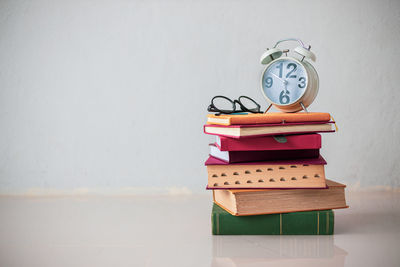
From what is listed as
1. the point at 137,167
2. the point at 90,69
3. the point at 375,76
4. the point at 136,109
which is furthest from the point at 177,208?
the point at 375,76

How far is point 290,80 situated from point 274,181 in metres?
0.37

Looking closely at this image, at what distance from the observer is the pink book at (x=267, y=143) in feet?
4.14

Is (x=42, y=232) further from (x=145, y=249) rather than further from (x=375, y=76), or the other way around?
(x=375, y=76)

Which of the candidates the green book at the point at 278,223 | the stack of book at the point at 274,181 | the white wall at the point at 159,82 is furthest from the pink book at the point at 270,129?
the white wall at the point at 159,82

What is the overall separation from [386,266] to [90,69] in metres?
1.73

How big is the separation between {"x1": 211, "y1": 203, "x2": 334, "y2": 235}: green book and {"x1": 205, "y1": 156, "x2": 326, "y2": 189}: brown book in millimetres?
100

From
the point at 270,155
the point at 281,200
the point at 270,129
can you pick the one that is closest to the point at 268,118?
the point at 270,129

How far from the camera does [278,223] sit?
129 centimetres

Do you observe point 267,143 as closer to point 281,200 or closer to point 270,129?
point 270,129

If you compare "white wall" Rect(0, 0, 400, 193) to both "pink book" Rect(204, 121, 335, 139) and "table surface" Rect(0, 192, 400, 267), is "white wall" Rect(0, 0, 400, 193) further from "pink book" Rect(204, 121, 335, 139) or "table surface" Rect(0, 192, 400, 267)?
"pink book" Rect(204, 121, 335, 139)

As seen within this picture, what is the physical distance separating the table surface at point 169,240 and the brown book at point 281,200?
0.31ft

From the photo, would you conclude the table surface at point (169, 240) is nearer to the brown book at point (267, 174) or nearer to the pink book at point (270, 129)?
the brown book at point (267, 174)

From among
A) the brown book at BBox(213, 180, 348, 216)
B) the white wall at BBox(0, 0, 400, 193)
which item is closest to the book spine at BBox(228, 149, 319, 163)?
the brown book at BBox(213, 180, 348, 216)

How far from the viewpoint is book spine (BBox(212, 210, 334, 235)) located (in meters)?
1.28
